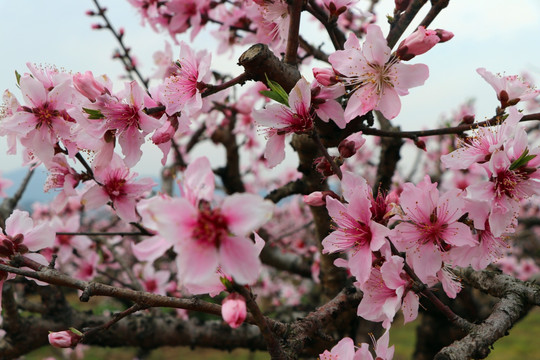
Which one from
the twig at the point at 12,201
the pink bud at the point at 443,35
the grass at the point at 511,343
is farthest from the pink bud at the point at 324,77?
the grass at the point at 511,343

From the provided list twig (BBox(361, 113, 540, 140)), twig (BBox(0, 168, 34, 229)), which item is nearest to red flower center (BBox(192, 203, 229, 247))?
twig (BBox(361, 113, 540, 140))

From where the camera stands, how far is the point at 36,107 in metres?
1.40

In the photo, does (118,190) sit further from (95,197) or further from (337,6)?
(337,6)

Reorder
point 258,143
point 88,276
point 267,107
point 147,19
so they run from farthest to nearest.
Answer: point 258,143 → point 88,276 → point 147,19 → point 267,107

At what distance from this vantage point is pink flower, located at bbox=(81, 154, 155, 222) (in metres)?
1.57

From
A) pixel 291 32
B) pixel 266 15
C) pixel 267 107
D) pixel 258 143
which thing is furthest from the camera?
pixel 258 143

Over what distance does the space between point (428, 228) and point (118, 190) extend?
3.70 feet

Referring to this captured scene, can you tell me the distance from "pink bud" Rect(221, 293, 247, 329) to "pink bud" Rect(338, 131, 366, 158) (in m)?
0.70

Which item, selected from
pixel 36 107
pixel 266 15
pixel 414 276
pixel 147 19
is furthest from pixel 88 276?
pixel 414 276

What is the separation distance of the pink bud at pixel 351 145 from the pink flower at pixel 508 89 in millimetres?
502

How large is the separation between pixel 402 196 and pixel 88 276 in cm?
286

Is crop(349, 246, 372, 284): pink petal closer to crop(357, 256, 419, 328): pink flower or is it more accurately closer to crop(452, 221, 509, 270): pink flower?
crop(357, 256, 419, 328): pink flower

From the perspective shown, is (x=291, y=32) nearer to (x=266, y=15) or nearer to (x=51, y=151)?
(x=266, y=15)

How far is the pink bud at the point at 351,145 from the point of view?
1395 mm
